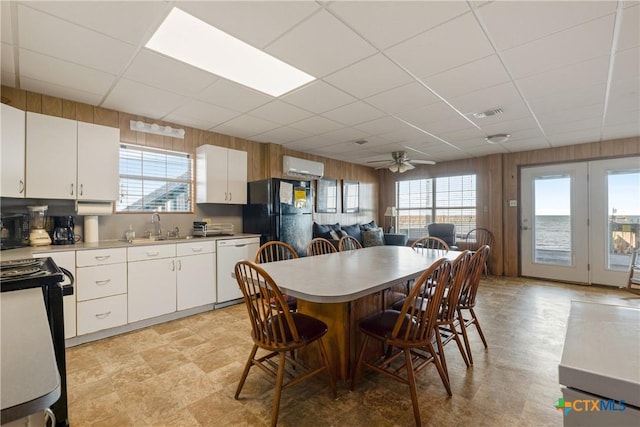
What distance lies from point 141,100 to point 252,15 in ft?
6.59

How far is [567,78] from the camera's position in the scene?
104 inches

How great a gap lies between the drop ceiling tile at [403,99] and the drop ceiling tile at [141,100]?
212cm

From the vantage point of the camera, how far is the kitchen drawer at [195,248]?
11.5ft

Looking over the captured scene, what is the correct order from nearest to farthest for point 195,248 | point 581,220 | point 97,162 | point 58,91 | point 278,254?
point 58,91 → point 97,162 → point 278,254 → point 195,248 → point 581,220

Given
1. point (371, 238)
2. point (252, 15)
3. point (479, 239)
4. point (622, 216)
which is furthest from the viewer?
point (371, 238)

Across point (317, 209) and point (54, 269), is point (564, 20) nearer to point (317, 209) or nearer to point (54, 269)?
point (54, 269)

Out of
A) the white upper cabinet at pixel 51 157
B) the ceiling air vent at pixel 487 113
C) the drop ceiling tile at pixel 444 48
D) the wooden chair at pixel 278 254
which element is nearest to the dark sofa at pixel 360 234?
the wooden chair at pixel 278 254

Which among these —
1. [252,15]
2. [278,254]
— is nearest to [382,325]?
[278,254]

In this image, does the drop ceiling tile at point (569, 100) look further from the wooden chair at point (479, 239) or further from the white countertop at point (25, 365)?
the white countertop at point (25, 365)

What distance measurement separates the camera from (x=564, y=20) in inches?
73.4

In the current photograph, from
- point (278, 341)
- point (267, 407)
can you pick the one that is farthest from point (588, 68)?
point (267, 407)

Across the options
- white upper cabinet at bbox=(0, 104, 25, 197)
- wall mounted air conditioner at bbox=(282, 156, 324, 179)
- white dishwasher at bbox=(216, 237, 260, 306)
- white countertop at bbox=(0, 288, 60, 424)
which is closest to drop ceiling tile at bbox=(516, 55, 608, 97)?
wall mounted air conditioner at bbox=(282, 156, 324, 179)

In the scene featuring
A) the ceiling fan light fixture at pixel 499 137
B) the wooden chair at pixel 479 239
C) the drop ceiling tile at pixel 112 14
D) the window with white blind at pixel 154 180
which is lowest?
the wooden chair at pixel 479 239

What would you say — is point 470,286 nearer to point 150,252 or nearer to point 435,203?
point 150,252
